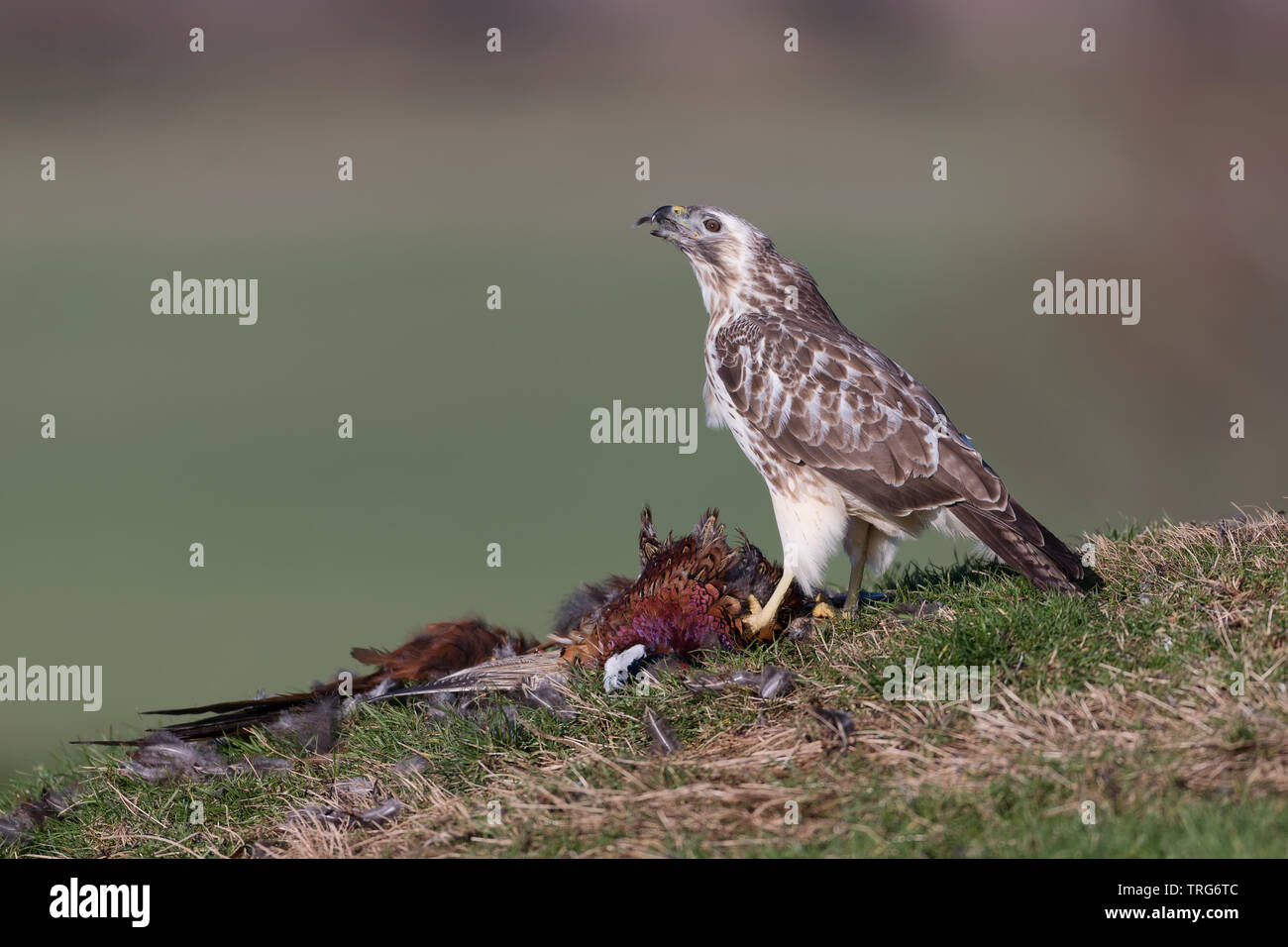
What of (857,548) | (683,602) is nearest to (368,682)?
(683,602)

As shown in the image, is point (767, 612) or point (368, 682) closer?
point (767, 612)

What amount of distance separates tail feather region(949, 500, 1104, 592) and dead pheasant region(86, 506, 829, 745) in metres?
1.09

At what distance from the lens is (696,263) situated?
7906mm

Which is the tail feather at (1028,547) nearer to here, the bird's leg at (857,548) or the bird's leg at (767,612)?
the bird's leg at (857,548)

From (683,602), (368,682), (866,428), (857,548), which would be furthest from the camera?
(857,548)

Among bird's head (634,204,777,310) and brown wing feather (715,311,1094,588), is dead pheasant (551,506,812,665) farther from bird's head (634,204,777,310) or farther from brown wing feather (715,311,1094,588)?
bird's head (634,204,777,310)

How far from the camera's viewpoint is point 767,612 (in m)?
6.67

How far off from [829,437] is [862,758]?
2524 mm

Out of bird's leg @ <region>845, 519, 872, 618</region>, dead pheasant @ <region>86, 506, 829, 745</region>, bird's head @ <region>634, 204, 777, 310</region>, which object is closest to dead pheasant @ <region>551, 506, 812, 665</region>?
dead pheasant @ <region>86, 506, 829, 745</region>

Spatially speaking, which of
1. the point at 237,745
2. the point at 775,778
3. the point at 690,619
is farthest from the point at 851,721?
the point at 237,745

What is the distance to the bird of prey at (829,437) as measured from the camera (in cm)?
657

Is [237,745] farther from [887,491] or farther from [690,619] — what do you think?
[887,491]

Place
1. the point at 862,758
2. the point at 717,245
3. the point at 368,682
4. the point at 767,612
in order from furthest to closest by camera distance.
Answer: the point at 717,245
the point at 368,682
the point at 767,612
the point at 862,758

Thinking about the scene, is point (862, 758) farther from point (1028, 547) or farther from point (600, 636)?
point (600, 636)
